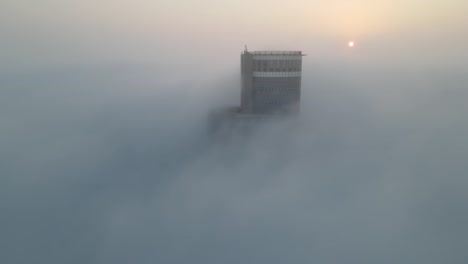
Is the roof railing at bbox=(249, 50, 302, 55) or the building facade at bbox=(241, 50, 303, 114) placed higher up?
the roof railing at bbox=(249, 50, 302, 55)

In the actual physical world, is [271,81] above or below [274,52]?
below

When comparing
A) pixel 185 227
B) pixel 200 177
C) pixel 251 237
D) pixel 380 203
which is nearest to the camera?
pixel 251 237

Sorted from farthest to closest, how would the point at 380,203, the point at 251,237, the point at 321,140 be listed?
1. the point at 321,140
2. the point at 380,203
3. the point at 251,237

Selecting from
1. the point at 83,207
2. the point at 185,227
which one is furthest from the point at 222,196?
the point at 83,207

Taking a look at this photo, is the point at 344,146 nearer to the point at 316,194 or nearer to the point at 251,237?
the point at 316,194

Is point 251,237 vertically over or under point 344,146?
under

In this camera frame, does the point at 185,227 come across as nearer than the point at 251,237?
No

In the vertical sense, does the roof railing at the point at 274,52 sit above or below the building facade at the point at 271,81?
above

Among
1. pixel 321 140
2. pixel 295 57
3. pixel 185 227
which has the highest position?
pixel 295 57
